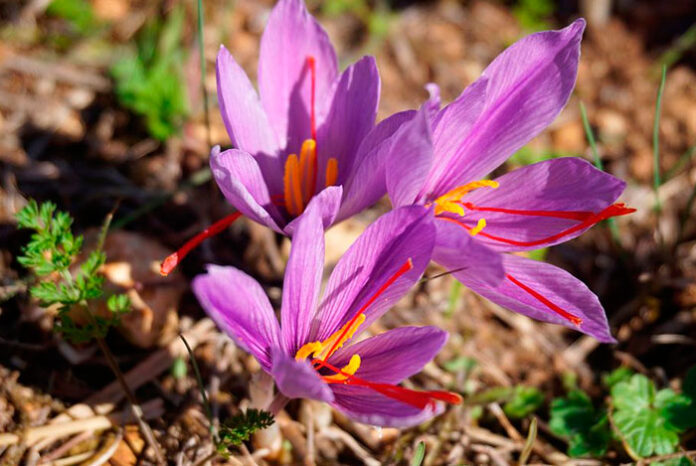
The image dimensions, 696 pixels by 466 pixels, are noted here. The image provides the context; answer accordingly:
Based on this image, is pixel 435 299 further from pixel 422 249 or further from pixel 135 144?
pixel 135 144

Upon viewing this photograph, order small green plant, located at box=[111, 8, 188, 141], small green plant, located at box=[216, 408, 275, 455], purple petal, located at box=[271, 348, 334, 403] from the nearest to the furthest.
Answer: purple petal, located at box=[271, 348, 334, 403] → small green plant, located at box=[216, 408, 275, 455] → small green plant, located at box=[111, 8, 188, 141]

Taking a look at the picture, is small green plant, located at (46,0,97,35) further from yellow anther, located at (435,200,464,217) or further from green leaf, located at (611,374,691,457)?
green leaf, located at (611,374,691,457)

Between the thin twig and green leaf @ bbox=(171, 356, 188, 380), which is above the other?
green leaf @ bbox=(171, 356, 188, 380)

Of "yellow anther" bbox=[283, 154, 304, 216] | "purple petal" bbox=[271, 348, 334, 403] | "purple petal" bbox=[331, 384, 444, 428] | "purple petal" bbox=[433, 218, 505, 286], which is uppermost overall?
"yellow anther" bbox=[283, 154, 304, 216]

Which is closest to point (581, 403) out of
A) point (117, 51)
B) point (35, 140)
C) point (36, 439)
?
point (36, 439)

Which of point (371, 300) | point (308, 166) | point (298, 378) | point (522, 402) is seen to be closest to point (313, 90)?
point (308, 166)

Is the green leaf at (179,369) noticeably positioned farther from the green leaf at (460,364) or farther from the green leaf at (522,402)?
the green leaf at (522,402)

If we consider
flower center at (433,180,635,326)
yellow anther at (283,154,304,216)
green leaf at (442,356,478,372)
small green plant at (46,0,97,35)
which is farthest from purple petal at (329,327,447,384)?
small green plant at (46,0,97,35)
